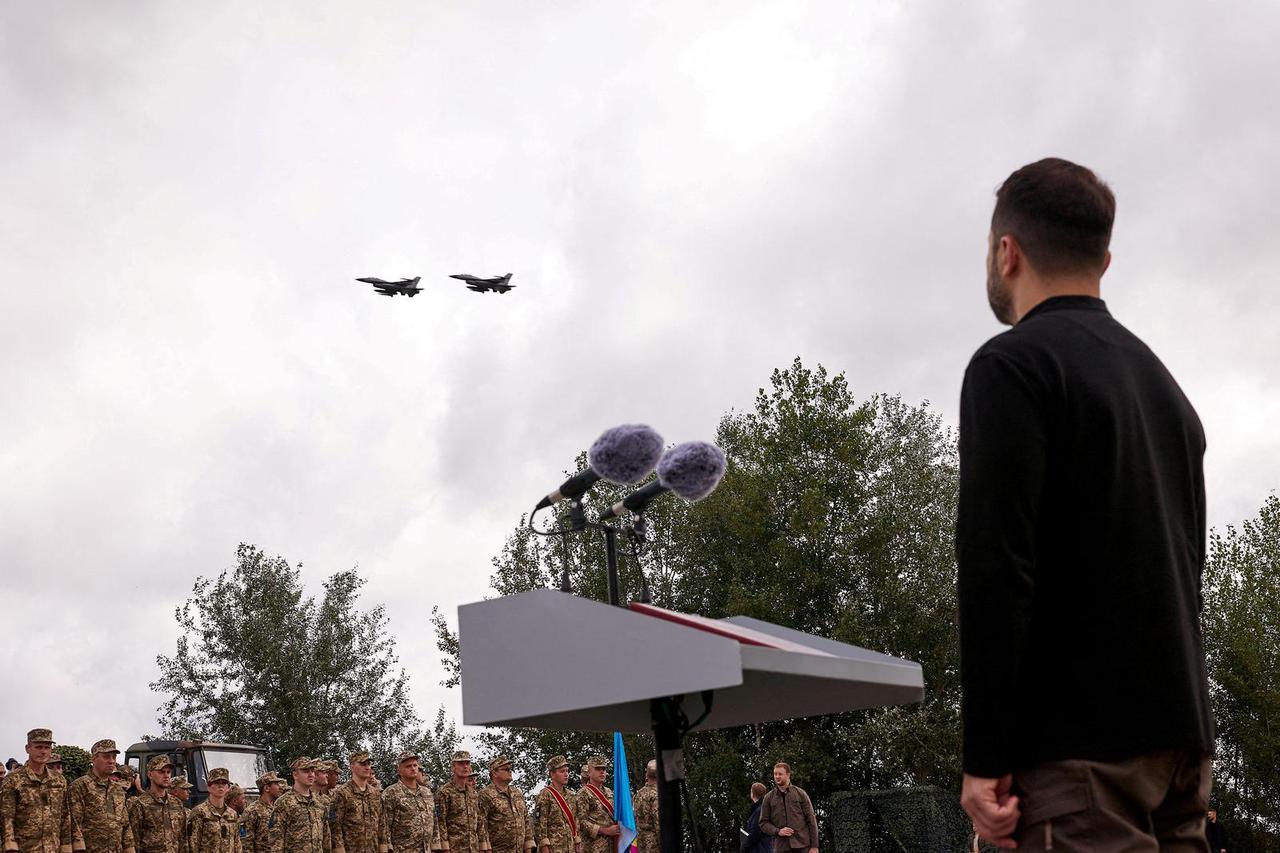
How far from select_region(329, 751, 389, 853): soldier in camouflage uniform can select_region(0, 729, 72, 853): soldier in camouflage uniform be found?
3654 millimetres

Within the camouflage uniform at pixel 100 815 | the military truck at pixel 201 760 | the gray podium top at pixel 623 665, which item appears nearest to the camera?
the gray podium top at pixel 623 665

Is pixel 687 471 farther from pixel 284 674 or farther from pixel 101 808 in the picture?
pixel 284 674

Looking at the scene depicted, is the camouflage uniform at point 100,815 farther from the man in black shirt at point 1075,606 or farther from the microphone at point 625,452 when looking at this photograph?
the man in black shirt at point 1075,606

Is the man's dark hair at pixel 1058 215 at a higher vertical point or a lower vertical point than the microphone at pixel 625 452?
higher

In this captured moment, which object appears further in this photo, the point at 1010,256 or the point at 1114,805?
the point at 1010,256

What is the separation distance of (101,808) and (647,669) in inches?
516

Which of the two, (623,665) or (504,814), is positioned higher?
(623,665)

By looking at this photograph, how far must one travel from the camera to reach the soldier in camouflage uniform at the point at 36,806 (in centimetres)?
1259

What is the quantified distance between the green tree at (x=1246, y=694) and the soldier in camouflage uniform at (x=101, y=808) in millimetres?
26643

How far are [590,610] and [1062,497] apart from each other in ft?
3.32

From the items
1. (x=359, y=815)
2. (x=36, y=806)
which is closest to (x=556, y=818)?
(x=359, y=815)

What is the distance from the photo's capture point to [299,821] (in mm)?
15320

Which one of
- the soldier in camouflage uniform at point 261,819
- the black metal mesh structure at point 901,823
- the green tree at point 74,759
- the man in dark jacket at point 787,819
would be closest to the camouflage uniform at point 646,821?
the man in dark jacket at point 787,819

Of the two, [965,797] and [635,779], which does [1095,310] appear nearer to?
[965,797]
